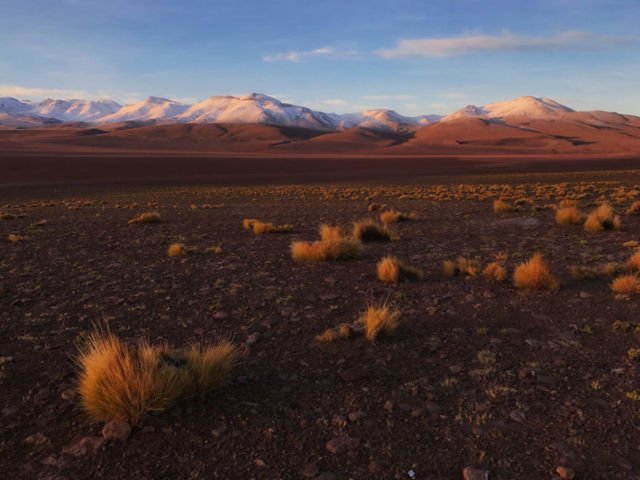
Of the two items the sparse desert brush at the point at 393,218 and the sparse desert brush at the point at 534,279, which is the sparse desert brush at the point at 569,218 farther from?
the sparse desert brush at the point at 534,279

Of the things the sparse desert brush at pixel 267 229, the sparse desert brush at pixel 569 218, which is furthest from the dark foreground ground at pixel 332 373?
the sparse desert brush at pixel 569 218

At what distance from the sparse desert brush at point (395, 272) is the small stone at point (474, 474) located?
495 cm

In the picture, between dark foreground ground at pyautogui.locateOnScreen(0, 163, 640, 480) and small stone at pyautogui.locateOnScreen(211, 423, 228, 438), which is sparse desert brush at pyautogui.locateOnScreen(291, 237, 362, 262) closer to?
dark foreground ground at pyautogui.locateOnScreen(0, 163, 640, 480)

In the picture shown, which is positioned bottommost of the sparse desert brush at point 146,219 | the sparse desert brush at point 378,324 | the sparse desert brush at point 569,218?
the sparse desert brush at point 146,219

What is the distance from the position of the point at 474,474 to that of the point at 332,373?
181 centimetres

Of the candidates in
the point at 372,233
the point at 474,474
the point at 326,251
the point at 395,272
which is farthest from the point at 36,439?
the point at 372,233

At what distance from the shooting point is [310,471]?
10.7 feet

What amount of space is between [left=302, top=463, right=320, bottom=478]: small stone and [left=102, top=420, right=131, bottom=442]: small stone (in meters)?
1.39

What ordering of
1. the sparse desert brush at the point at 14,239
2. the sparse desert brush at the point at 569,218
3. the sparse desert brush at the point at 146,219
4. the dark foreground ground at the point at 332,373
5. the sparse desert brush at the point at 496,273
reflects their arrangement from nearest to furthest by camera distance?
the dark foreground ground at the point at 332,373 < the sparse desert brush at the point at 496,273 < the sparse desert brush at the point at 14,239 < the sparse desert brush at the point at 569,218 < the sparse desert brush at the point at 146,219

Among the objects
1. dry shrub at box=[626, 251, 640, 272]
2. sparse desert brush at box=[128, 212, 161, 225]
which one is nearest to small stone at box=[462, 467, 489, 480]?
dry shrub at box=[626, 251, 640, 272]

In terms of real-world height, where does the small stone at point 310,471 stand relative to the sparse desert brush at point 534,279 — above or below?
below

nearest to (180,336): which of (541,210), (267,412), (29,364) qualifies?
(29,364)

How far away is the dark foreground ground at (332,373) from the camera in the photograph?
338cm

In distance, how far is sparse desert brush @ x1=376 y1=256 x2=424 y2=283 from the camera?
26.5 feet
